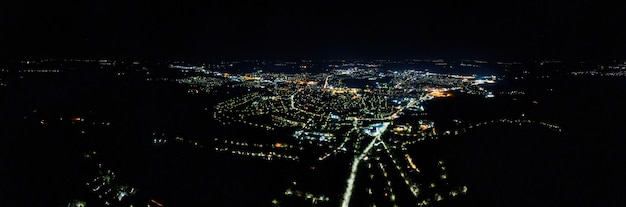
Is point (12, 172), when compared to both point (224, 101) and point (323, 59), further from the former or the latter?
point (323, 59)

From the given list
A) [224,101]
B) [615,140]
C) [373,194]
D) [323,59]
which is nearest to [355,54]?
[323,59]

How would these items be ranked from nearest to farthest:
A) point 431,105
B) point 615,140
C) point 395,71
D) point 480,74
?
1. point 615,140
2. point 431,105
3. point 480,74
4. point 395,71

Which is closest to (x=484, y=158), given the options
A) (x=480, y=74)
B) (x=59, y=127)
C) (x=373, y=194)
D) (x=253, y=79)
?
(x=373, y=194)

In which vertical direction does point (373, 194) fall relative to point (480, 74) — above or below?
below

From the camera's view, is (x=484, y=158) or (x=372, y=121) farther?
(x=372, y=121)

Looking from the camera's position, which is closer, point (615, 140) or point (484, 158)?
point (484, 158)

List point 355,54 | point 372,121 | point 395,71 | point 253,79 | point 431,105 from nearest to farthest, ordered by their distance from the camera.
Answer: point 372,121, point 431,105, point 253,79, point 395,71, point 355,54

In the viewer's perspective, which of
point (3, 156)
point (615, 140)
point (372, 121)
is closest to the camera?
point (3, 156)

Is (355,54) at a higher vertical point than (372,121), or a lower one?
higher

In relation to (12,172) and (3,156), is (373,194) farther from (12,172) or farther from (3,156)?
(3,156)
